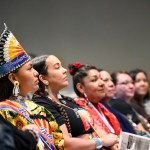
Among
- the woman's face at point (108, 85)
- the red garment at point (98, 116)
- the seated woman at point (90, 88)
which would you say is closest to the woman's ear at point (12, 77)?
the red garment at point (98, 116)

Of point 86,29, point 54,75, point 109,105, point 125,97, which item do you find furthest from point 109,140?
point 86,29

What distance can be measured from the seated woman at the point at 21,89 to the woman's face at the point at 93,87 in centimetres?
97

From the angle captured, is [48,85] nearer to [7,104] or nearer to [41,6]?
[7,104]

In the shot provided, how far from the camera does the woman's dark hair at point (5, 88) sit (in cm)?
214

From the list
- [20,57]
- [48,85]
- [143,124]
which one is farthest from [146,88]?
[20,57]

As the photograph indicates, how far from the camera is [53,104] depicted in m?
2.55

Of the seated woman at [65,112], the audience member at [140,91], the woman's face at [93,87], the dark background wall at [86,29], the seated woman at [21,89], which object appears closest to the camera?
the seated woman at [21,89]

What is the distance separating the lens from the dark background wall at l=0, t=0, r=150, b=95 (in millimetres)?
4766

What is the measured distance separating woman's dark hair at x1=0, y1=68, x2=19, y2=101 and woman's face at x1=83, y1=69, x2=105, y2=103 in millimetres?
1114

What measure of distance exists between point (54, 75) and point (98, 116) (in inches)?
21.1

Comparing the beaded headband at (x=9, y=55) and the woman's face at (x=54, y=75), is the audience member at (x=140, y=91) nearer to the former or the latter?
the woman's face at (x=54, y=75)

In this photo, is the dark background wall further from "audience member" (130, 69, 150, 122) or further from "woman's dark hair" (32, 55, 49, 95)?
"woman's dark hair" (32, 55, 49, 95)

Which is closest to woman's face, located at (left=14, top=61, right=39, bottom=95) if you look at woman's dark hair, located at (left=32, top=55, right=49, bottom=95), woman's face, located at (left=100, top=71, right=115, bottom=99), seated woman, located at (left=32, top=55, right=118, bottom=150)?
seated woman, located at (left=32, top=55, right=118, bottom=150)

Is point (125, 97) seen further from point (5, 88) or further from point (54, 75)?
point (5, 88)
